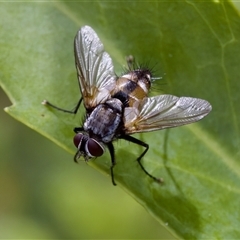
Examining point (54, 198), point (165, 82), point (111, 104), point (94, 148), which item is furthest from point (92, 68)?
point (54, 198)

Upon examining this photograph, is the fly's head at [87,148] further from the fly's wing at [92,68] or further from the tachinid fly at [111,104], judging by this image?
the fly's wing at [92,68]

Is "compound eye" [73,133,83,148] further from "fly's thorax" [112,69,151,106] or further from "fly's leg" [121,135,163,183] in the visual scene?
"fly's thorax" [112,69,151,106]

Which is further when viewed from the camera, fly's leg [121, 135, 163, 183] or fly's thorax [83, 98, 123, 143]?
fly's thorax [83, 98, 123, 143]

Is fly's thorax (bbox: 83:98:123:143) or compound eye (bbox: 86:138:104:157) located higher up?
fly's thorax (bbox: 83:98:123:143)

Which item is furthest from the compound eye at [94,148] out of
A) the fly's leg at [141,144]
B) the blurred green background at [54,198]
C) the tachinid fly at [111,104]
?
the blurred green background at [54,198]

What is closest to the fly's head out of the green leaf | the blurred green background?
the green leaf

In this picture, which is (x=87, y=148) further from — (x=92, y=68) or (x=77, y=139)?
(x=92, y=68)
